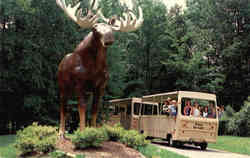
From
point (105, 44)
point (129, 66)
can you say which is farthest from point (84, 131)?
point (129, 66)

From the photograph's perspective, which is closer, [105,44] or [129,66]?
[105,44]

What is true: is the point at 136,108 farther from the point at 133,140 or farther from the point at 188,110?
the point at 133,140

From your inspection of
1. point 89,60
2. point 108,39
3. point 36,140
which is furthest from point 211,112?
point 108,39

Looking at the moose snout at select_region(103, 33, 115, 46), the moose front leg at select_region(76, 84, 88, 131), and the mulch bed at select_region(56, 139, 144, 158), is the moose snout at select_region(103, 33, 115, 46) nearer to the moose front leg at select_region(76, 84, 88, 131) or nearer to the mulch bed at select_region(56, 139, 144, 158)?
the moose front leg at select_region(76, 84, 88, 131)

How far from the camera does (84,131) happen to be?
8180mm

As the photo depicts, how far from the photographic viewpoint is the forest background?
1928cm

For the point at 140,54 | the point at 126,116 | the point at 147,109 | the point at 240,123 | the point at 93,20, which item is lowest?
the point at 240,123

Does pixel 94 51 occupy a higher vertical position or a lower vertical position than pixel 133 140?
higher

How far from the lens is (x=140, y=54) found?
3603 centimetres

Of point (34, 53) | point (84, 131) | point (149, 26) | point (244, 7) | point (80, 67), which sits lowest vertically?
point (84, 131)

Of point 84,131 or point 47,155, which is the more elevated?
point 84,131

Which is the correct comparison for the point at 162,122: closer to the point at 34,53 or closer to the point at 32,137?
the point at 34,53

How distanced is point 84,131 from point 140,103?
15222 mm

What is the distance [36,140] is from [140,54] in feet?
92.5
